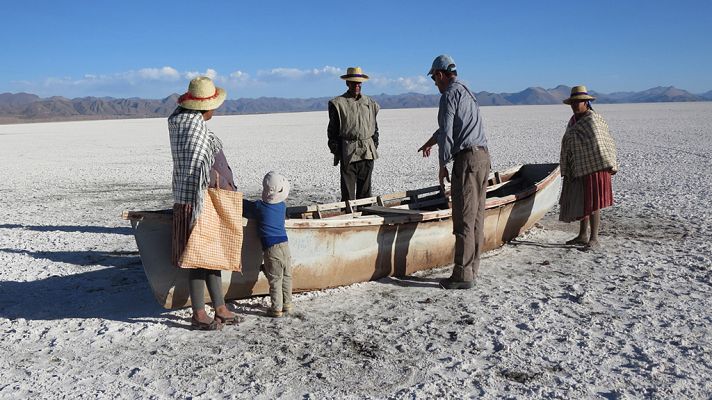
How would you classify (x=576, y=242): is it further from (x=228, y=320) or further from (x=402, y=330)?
(x=228, y=320)

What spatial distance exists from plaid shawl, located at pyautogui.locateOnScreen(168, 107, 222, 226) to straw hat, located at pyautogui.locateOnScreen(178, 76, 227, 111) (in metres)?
Answer: 0.06

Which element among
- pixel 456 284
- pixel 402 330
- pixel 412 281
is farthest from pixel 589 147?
pixel 402 330

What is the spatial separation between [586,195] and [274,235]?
3325 mm

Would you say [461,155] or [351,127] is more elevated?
[351,127]

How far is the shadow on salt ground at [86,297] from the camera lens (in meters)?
4.83

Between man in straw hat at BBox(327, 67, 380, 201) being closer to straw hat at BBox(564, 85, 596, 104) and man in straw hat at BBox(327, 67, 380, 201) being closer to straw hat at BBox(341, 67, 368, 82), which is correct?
straw hat at BBox(341, 67, 368, 82)

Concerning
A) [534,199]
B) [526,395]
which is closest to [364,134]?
[534,199]

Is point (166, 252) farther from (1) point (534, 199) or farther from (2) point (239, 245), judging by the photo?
(1) point (534, 199)

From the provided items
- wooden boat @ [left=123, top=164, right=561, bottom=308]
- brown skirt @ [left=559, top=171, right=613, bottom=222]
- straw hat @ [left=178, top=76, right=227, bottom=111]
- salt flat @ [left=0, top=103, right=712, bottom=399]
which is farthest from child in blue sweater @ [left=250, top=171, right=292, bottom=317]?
brown skirt @ [left=559, top=171, right=613, bottom=222]

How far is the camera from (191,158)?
4.09 metres

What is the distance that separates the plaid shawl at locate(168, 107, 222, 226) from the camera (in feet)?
13.4

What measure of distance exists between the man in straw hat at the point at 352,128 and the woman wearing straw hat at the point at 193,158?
211cm

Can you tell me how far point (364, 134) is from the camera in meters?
6.35

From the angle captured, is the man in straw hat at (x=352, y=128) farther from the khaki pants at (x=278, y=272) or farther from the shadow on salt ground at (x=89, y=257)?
the shadow on salt ground at (x=89, y=257)
